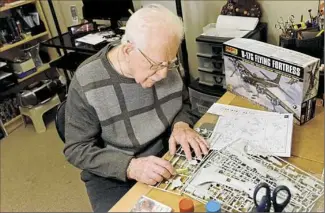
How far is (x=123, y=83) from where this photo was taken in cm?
119

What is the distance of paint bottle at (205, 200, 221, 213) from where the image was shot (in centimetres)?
82

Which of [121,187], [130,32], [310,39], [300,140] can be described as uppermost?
[130,32]

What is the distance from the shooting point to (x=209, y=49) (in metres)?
1.99

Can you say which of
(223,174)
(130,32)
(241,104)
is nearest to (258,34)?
(241,104)

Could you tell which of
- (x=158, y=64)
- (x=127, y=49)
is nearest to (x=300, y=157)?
(x=158, y=64)

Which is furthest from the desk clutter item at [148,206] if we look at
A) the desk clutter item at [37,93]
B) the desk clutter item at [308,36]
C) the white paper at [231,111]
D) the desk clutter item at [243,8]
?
the desk clutter item at [37,93]

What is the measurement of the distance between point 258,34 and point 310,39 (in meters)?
0.40

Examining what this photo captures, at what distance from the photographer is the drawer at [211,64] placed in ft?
6.48

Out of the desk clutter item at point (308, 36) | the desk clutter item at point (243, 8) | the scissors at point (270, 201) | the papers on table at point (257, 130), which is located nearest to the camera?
the scissors at point (270, 201)

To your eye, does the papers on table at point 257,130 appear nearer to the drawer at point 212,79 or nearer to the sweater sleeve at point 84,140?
the sweater sleeve at point 84,140

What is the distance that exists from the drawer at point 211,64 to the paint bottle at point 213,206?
4.02ft

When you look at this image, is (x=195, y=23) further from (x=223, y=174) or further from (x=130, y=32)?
(x=223, y=174)

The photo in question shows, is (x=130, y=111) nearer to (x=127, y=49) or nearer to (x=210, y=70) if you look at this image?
(x=127, y=49)

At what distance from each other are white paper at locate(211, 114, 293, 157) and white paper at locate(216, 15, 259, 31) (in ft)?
2.83
